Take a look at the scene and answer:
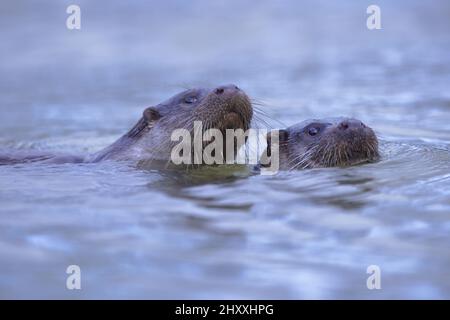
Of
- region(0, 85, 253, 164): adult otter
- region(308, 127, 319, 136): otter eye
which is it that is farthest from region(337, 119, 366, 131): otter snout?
region(0, 85, 253, 164): adult otter

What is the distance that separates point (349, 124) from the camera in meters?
6.57

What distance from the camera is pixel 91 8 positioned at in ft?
54.1

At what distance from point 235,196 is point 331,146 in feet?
3.96

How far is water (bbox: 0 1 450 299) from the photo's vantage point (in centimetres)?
404

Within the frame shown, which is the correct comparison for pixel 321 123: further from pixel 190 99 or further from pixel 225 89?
pixel 190 99

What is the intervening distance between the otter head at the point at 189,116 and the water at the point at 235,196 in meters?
0.34

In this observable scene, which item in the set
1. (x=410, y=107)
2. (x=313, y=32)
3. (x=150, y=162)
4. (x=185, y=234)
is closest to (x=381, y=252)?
(x=185, y=234)

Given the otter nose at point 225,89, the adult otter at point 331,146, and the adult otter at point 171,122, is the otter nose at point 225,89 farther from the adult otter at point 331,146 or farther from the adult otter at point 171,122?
the adult otter at point 331,146

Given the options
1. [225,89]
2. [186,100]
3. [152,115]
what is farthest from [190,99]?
[225,89]

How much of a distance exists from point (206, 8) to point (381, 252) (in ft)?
41.8

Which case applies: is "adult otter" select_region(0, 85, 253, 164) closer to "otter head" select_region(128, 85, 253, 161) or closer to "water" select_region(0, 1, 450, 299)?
"otter head" select_region(128, 85, 253, 161)

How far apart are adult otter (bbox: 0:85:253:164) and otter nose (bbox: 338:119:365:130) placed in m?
0.65

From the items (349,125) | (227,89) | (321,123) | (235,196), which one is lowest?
(235,196)
